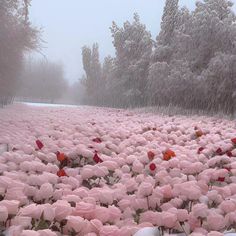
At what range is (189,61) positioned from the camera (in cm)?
1752

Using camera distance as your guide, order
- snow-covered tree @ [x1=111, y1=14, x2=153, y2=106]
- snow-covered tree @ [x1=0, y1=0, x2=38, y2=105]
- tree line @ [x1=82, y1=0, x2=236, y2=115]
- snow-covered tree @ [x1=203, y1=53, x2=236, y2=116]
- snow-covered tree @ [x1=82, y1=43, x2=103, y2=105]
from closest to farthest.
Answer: snow-covered tree @ [x1=0, y1=0, x2=38, y2=105]
snow-covered tree @ [x1=203, y1=53, x2=236, y2=116]
tree line @ [x1=82, y1=0, x2=236, y2=115]
snow-covered tree @ [x1=111, y1=14, x2=153, y2=106]
snow-covered tree @ [x1=82, y1=43, x2=103, y2=105]

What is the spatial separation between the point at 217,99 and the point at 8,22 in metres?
8.72

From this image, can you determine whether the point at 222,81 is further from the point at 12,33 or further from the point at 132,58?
the point at 132,58

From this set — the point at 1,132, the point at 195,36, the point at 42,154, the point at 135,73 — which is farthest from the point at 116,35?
the point at 42,154

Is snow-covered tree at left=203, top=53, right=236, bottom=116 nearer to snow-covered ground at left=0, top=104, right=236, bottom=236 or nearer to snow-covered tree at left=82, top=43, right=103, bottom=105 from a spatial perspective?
snow-covered ground at left=0, top=104, right=236, bottom=236

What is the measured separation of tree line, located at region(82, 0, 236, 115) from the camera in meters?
15.6

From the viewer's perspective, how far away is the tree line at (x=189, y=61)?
15625 mm

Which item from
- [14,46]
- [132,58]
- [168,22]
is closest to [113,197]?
[14,46]

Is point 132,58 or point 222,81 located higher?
point 132,58

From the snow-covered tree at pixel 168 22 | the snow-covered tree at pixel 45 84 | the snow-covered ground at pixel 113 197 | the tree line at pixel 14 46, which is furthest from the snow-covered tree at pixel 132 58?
the snow-covered tree at pixel 45 84

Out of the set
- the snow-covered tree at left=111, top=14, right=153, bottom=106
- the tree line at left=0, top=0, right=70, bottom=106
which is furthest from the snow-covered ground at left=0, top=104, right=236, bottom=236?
the snow-covered tree at left=111, top=14, right=153, bottom=106

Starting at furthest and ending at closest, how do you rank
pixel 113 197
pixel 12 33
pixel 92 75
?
pixel 92 75 < pixel 12 33 < pixel 113 197

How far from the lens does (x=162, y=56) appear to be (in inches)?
797

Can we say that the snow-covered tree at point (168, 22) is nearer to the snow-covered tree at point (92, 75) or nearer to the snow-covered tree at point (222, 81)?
the snow-covered tree at point (222, 81)
